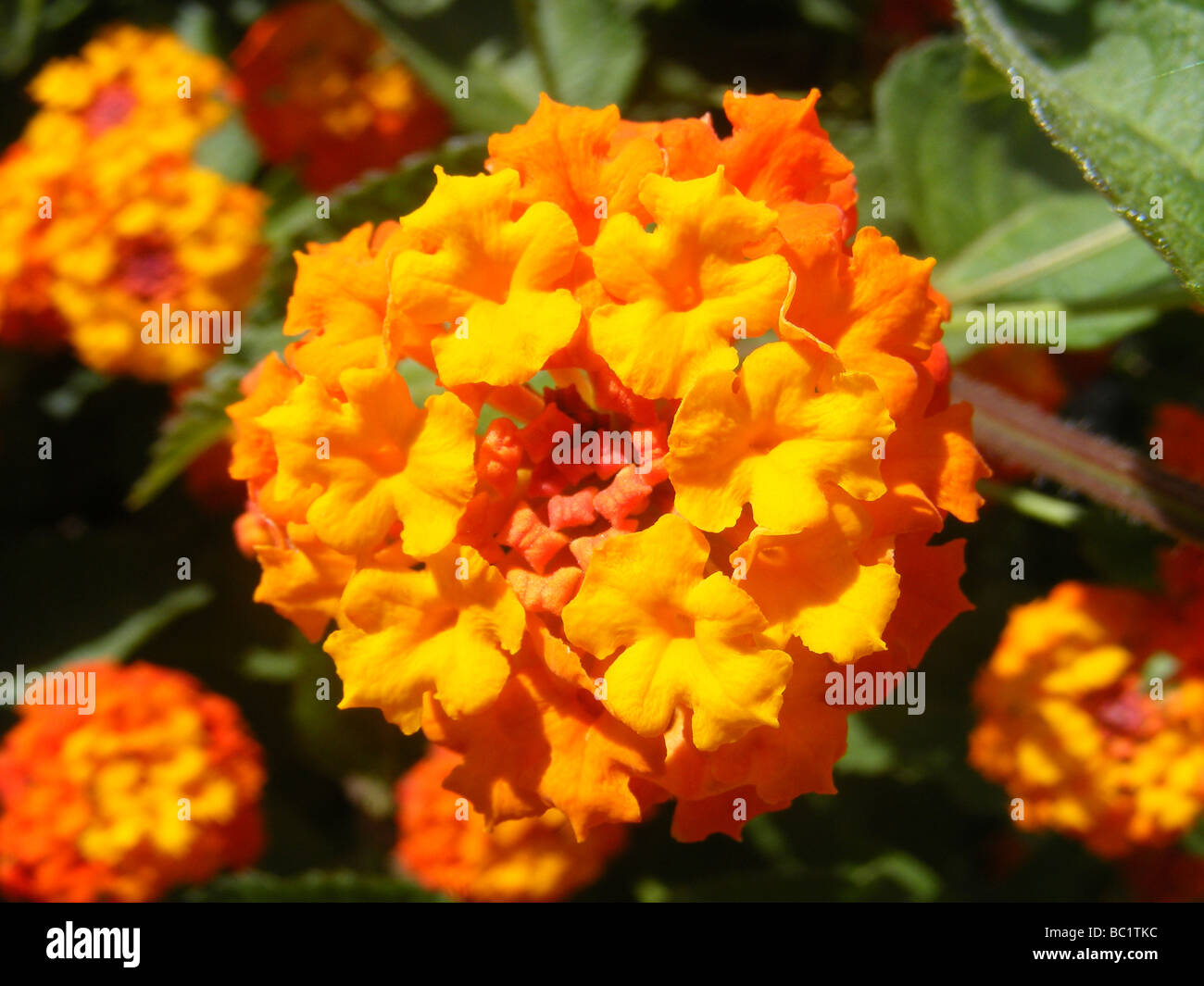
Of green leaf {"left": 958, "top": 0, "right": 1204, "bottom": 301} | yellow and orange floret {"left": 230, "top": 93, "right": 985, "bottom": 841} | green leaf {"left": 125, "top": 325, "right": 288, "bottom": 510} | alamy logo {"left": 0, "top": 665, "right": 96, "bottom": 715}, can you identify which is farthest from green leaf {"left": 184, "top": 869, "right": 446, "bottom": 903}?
green leaf {"left": 958, "top": 0, "right": 1204, "bottom": 301}

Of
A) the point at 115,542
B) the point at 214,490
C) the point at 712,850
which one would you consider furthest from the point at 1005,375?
the point at 115,542

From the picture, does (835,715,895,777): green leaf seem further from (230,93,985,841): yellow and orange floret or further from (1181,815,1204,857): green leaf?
(230,93,985,841): yellow and orange floret

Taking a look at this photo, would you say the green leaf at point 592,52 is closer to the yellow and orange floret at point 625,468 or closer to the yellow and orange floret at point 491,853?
the yellow and orange floret at point 625,468

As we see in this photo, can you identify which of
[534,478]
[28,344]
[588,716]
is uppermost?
[28,344]

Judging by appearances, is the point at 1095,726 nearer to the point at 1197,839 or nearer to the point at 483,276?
the point at 1197,839

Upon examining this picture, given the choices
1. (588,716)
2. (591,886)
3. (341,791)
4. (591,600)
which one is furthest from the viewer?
(341,791)

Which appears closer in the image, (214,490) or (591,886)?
(591,886)

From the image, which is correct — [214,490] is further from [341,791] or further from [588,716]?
[588,716]
